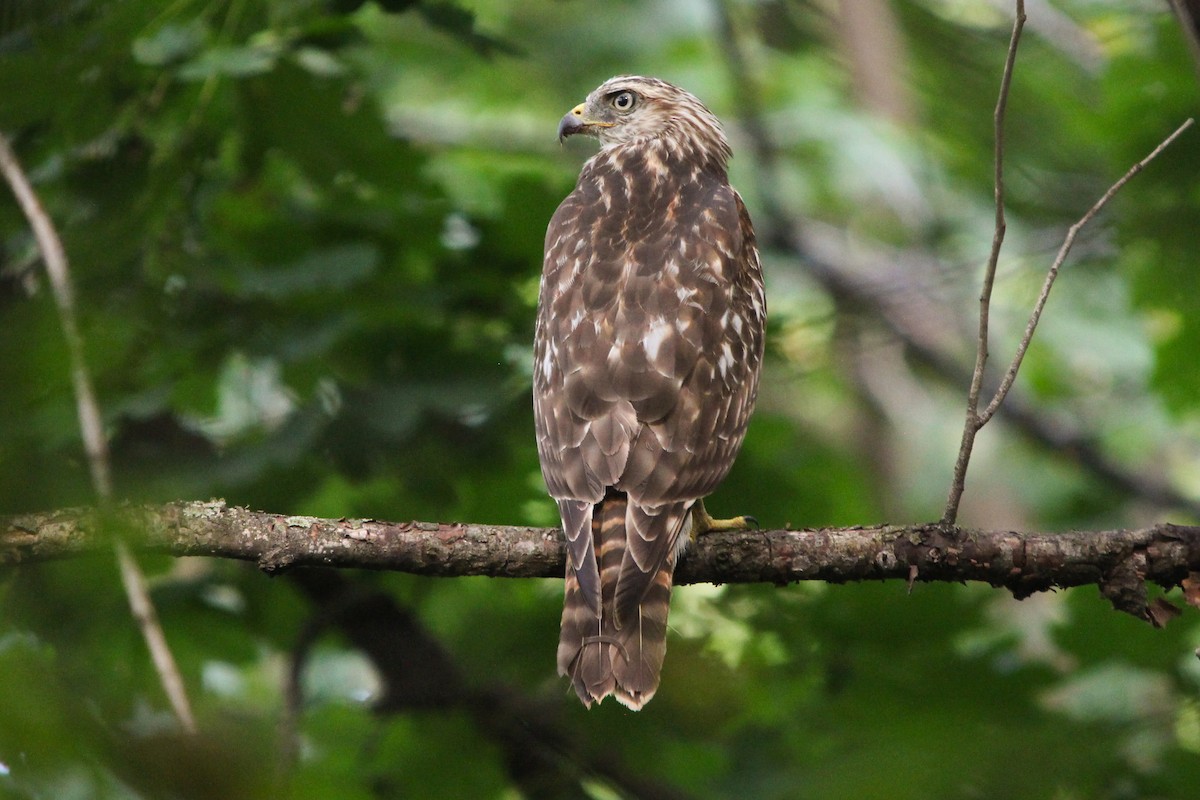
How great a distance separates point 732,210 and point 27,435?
3.67 m

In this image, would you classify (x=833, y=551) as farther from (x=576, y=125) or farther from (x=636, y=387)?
(x=576, y=125)

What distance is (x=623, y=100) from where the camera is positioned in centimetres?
575

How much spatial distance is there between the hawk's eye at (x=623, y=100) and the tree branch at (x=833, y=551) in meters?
2.97

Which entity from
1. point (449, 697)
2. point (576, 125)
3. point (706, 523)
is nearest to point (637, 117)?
point (576, 125)

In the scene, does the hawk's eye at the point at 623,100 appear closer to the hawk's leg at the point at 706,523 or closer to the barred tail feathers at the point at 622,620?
the hawk's leg at the point at 706,523

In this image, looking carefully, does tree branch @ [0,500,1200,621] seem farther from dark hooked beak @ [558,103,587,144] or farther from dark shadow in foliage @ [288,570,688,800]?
dark hooked beak @ [558,103,587,144]

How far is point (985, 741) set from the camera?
192cm

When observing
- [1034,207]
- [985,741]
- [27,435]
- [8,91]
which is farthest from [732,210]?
[27,435]

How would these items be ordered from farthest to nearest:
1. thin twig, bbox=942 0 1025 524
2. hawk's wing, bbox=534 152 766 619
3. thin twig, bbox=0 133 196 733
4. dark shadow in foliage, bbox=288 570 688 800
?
dark shadow in foliage, bbox=288 570 688 800 < hawk's wing, bbox=534 152 766 619 < thin twig, bbox=942 0 1025 524 < thin twig, bbox=0 133 196 733

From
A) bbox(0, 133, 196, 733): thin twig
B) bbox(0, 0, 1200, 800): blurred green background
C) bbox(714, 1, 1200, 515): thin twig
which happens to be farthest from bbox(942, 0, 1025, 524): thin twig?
bbox(714, 1, 1200, 515): thin twig

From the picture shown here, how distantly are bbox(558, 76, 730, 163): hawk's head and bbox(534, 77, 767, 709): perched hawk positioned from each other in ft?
2.10

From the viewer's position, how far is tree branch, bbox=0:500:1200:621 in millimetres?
3084

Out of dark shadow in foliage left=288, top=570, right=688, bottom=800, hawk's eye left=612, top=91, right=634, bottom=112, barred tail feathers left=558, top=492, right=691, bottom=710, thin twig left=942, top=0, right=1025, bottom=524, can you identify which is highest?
hawk's eye left=612, top=91, right=634, bottom=112

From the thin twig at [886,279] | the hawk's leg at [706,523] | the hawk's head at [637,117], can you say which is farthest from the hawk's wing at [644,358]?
the thin twig at [886,279]
